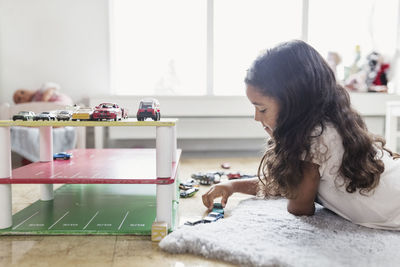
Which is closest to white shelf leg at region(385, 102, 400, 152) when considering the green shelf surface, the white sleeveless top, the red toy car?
the white sleeveless top

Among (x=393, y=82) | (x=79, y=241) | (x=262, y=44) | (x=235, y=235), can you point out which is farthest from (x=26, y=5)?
(x=393, y=82)

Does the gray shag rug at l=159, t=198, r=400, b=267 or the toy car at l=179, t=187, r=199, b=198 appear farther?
the toy car at l=179, t=187, r=199, b=198

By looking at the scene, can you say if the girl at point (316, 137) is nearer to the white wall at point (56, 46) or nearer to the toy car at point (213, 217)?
the toy car at point (213, 217)

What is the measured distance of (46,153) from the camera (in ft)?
4.10

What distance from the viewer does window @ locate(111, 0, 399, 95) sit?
2.67 m

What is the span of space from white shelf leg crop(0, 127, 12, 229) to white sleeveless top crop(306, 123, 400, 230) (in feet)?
2.45

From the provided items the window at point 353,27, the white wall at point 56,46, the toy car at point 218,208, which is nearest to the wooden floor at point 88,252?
the toy car at point 218,208

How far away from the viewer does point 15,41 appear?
2498 mm

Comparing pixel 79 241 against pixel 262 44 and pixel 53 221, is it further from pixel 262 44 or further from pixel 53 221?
pixel 262 44

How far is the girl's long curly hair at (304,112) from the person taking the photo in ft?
2.65

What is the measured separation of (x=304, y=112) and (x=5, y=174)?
76 centimetres

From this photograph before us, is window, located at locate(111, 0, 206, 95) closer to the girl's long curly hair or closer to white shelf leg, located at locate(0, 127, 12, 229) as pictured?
white shelf leg, located at locate(0, 127, 12, 229)

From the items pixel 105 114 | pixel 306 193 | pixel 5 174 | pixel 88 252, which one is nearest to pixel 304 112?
pixel 306 193

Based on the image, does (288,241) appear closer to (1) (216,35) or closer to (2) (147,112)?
(2) (147,112)
